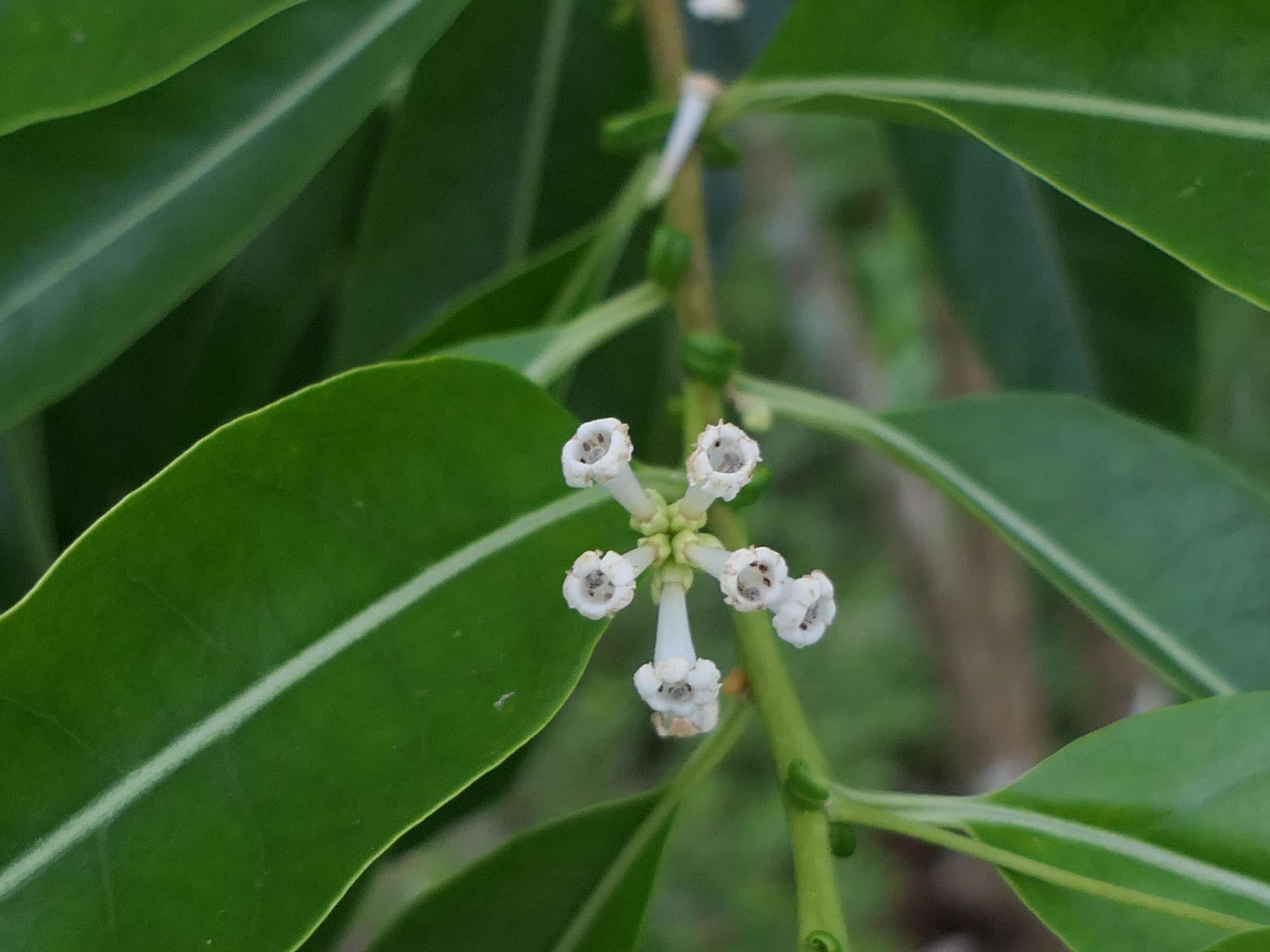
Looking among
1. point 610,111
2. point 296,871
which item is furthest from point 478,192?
point 296,871

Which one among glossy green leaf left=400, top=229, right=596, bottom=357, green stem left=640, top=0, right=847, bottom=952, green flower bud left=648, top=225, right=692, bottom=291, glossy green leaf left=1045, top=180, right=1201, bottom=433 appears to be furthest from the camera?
glossy green leaf left=1045, top=180, right=1201, bottom=433

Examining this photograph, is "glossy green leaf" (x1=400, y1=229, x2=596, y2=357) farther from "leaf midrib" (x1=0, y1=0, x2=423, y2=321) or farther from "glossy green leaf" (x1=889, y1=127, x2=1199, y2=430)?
"glossy green leaf" (x1=889, y1=127, x2=1199, y2=430)

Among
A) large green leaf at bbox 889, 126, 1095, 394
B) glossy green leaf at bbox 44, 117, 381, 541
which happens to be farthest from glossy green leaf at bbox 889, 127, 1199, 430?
glossy green leaf at bbox 44, 117, 381, 541

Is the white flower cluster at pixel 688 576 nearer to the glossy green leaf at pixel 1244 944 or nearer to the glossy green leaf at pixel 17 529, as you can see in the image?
the glossy green leaf at pixel 1244 944

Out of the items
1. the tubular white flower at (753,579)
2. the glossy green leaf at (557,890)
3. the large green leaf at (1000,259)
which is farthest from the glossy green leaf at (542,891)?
the large green leaf at (1000,259)

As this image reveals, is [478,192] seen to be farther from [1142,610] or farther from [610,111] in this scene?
[1142,610]

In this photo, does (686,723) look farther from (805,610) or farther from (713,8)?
(713,8)
